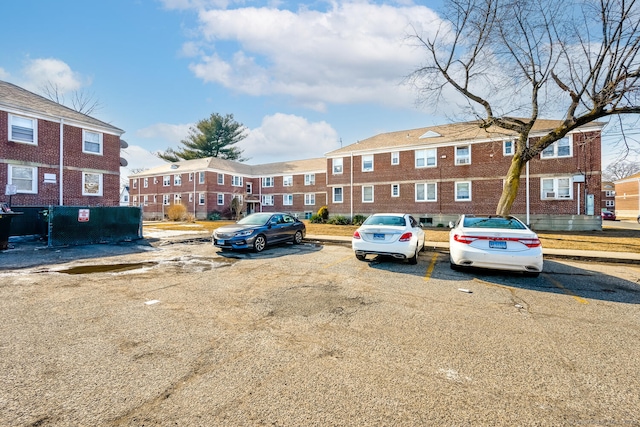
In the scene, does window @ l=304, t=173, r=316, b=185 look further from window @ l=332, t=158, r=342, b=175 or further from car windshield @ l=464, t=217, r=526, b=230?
car windshield @ l=464, t=217, r=526, b=230

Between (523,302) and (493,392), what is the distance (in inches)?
138

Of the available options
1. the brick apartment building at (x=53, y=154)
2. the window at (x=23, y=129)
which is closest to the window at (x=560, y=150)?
the brick apartment building at (x=53, y=154)

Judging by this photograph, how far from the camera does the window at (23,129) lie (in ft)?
53.7

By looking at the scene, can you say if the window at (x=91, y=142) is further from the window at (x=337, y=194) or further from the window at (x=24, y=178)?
the window at (x=337, y=194)

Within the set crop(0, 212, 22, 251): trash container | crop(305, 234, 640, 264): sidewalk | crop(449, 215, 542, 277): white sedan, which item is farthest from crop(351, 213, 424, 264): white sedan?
crop(0, 212, 22, 251): trash container

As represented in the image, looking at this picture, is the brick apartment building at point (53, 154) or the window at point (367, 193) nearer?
the brick apartment building at point (53, 154)

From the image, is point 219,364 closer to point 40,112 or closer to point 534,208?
point 40,112

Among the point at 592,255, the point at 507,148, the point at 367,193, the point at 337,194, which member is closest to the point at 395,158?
the point at 367,193

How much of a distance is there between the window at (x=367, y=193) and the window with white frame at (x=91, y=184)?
20451 millimetres

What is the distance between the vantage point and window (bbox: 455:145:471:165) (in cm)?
2422

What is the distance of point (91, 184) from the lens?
19531 millimetres

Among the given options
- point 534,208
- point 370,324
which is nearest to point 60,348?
point 370,324

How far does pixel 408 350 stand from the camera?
11.8 ft

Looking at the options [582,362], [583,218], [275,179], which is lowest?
[582,362]
